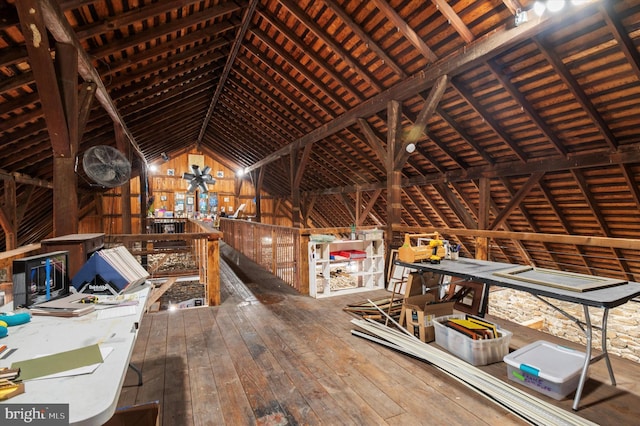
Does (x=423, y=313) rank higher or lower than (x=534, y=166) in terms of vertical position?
lower

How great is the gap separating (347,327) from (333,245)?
5.75 feet

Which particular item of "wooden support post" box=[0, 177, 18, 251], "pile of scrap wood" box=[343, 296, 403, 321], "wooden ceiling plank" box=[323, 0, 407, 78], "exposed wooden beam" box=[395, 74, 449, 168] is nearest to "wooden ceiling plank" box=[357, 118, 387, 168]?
"exposed wooden beam" box=[395, 74, 449, 168]

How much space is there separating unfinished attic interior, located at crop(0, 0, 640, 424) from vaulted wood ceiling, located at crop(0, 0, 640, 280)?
3 cm

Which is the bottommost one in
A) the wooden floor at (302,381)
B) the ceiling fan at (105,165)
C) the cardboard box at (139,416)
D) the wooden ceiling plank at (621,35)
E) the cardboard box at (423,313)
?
the wooden floor at (302,381)

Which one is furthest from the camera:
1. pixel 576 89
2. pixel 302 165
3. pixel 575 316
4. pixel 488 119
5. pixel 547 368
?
→ pixel 575 316

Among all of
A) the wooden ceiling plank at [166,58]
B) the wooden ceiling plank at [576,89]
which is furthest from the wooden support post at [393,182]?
the wooden ceiling plank at [166,58]

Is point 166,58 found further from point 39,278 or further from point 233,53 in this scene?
point 39,278

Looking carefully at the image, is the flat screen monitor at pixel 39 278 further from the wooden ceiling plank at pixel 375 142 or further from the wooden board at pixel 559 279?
the wooden ceiling plank at pixel 375 142

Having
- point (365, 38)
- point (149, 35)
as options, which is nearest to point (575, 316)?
point (365, 38)

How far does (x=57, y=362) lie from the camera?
1250mm

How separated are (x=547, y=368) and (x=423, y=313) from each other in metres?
1.08

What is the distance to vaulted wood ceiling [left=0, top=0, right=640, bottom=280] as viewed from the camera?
4121mm

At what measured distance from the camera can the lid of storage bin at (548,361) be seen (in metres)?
2.33

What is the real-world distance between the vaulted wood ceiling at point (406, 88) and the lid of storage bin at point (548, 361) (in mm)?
1922
